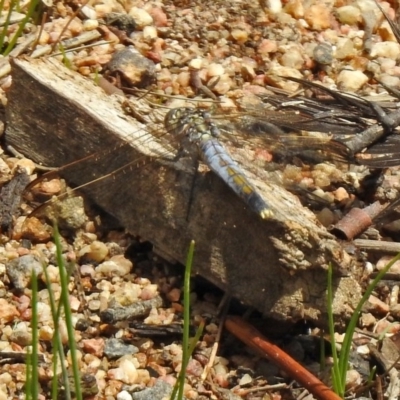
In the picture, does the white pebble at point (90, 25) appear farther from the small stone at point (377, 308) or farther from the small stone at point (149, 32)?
the small stone at point (377, 308)

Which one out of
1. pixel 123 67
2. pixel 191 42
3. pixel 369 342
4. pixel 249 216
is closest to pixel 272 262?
pixel 249 216

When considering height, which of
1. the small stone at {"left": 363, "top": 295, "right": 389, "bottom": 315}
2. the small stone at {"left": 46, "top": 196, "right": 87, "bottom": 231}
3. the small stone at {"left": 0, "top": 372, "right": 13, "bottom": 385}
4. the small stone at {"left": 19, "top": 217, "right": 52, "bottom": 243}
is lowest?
the small stone at {"left": 0, "top": 372, "right": 13, "bottom": 385}

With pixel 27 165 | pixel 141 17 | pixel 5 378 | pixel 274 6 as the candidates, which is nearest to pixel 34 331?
pixel 5 378

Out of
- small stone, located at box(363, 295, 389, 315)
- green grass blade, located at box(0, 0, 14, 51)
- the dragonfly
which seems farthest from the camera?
green grass blade, located at box(0, 0, 14, 51)

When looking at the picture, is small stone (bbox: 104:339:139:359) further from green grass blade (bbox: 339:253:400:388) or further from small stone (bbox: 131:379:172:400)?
green grass blade (bbox: 339:253:400:388)

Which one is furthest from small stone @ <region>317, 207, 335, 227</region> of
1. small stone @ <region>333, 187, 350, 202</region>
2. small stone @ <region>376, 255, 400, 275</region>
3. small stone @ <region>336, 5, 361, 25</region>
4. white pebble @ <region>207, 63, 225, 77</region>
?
small stone @ <region>336, 5, 361, 25</region>

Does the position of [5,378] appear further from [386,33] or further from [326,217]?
[386,33]

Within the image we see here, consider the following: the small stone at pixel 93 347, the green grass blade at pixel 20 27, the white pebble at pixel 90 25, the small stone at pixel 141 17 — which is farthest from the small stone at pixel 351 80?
the small stone at pixel 93 347
